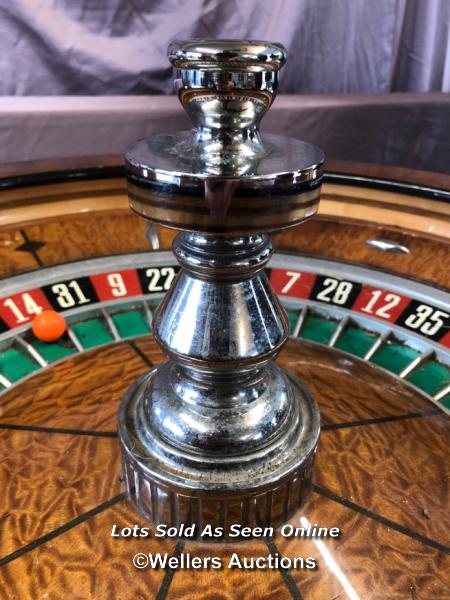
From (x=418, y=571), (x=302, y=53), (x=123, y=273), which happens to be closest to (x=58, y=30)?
(x=302, y=53)

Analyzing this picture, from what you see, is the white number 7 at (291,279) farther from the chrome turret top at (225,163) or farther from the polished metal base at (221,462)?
the chrome turret top at (225,163)

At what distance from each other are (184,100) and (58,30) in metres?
1.61

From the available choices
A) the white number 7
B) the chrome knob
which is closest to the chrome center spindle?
the chrome knob

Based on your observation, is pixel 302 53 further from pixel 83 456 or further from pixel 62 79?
pixel 83 456

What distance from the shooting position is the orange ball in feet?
3.79

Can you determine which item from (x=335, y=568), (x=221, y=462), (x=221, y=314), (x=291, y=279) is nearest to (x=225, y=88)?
(x=221, y=314)

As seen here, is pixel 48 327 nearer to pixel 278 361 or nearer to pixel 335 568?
pixel 278 361

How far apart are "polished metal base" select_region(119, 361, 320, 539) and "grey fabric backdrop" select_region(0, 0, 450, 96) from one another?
1635mm

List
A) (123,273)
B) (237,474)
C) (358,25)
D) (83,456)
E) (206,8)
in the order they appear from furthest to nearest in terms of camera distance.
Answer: (358,25) < (206,8) < (123,273) < (83,456) < (237,474)

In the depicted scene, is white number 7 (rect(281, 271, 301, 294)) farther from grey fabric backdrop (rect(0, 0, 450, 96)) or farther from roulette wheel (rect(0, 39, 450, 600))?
grey fabric backdrop (rect(0, 0, 450, 96))

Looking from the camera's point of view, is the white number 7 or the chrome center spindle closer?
the chrome center spindle

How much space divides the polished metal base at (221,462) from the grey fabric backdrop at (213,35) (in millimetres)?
1635

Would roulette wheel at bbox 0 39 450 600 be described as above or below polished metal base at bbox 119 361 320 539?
below

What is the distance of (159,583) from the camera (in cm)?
68
